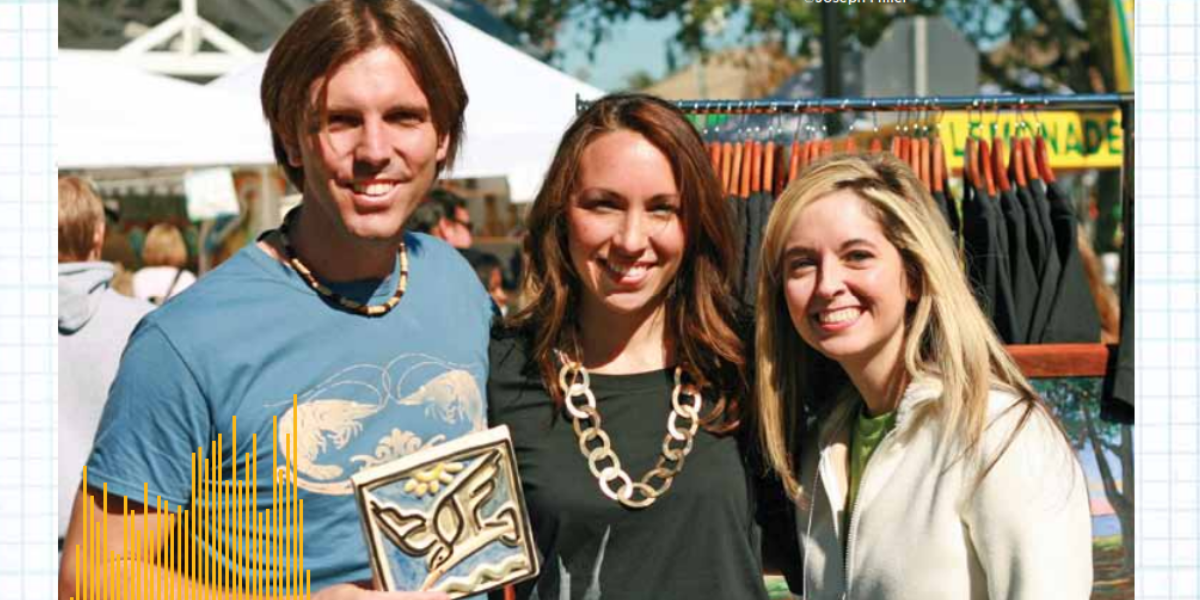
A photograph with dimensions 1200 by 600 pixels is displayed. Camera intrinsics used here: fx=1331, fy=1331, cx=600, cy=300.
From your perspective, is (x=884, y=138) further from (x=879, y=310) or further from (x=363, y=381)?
(x=363, y=381)

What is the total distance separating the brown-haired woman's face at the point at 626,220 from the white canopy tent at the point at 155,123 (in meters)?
4.13

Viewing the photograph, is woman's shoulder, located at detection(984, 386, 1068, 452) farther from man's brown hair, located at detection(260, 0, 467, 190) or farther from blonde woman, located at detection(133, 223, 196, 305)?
blonde woman, located at detection(133, 223, 196, 305)

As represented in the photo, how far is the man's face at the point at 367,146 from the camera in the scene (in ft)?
7.47

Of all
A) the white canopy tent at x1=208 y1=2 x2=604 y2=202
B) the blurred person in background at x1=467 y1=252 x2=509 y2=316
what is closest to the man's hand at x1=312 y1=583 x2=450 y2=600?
the white canopy tent at x1=208 y1=2 x2=604 y2=202

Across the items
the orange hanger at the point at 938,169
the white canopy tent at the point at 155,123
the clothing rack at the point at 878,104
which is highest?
the white canopy tent at the point at 155,123

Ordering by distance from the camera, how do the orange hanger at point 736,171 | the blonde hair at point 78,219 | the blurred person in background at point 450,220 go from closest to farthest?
the orange hanger at point 736,171
the blonde hair at point 78,219
the blurred person in background at point 450,220

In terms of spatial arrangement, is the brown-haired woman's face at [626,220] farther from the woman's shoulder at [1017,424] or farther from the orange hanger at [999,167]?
the orange hanger at [999,167]

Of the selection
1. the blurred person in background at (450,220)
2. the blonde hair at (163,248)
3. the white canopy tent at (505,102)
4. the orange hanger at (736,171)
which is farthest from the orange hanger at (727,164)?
the blonde hair at (163,248)

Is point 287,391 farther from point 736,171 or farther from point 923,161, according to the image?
point 923,161

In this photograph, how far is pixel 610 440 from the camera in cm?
260

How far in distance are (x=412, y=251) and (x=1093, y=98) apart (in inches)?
102

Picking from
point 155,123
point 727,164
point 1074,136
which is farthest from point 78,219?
point 1074,136

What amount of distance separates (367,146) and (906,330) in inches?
41.4

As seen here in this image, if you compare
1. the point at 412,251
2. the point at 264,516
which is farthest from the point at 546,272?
the point at 264,516
